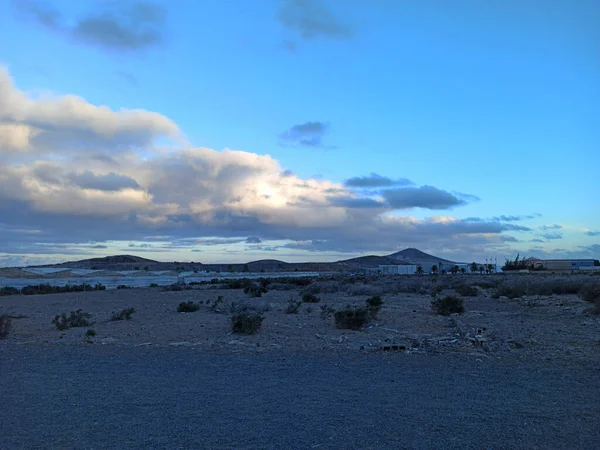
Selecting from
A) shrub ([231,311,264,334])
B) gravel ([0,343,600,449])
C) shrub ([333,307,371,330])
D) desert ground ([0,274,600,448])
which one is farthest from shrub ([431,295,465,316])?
gravel ([0,343,600,449])

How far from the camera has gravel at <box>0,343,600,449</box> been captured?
24.9ft

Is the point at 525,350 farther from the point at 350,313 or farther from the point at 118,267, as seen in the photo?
the point at 118,267

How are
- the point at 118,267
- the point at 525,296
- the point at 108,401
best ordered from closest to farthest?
1. the point at 108,401
2. the point at 525,296
3. the point at 118,267

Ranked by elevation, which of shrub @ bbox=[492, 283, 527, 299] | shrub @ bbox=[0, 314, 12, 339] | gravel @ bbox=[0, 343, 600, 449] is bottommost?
gravel @ bbox=[0, 343, 600, 449]

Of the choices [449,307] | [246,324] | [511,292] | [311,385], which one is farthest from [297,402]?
[511,292]

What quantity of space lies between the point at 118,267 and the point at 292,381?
149m

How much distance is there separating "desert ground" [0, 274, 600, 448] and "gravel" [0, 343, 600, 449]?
0.03 metres

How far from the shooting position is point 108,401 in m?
9.96

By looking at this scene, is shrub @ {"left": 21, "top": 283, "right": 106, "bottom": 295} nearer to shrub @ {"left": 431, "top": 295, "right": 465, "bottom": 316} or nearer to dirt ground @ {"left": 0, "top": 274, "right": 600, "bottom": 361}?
dirt ground @ {"left": 0, "top": 274, "right": 600, "bottom": 361}

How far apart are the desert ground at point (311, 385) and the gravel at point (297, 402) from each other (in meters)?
0.03

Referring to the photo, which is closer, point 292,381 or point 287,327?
point 292,381

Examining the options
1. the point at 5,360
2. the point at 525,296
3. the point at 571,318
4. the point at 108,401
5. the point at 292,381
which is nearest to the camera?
the point at 108,401

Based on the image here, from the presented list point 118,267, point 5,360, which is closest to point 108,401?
point 5,360

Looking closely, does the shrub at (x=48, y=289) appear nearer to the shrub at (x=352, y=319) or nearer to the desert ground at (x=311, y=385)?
the desert ground at (x=311, y=385)
